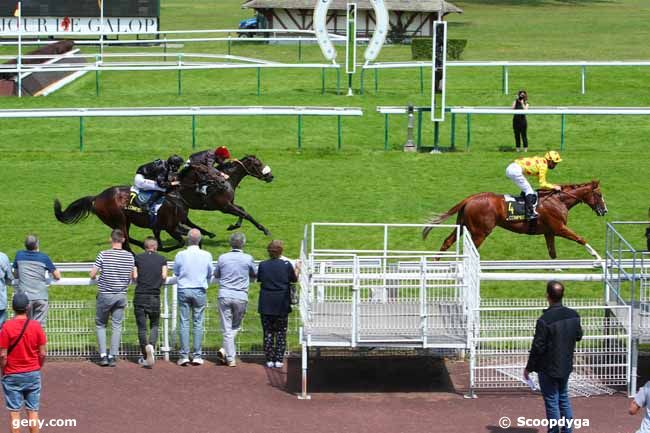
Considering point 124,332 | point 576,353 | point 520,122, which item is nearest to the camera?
point 576,353

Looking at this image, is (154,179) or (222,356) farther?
(154,179)

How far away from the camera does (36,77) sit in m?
30.9

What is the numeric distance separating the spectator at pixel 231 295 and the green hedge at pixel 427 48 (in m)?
23.6

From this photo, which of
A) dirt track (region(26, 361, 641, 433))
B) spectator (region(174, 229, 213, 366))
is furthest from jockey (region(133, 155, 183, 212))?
dirt track (region(26, 361, 641, 433))

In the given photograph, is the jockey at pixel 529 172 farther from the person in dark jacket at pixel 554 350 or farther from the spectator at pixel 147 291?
the person in dark jacket at pixel 554 350

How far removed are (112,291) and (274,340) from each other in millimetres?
1571

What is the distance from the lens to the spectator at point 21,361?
9547 millimetres

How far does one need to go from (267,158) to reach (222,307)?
10332 millimetres

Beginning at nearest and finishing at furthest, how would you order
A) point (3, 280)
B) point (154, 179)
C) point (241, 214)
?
point (3, 280) → point (154, 179) → point (241, 214)

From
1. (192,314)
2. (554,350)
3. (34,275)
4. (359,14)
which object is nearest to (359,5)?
(359,14)

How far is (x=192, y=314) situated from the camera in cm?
1205

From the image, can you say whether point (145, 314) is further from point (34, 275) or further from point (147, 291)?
point (34, 275)

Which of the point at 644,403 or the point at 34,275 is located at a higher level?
the point at 34,275

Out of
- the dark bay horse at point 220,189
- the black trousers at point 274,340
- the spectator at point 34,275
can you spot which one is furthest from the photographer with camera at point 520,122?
the spectator at point 34,275
